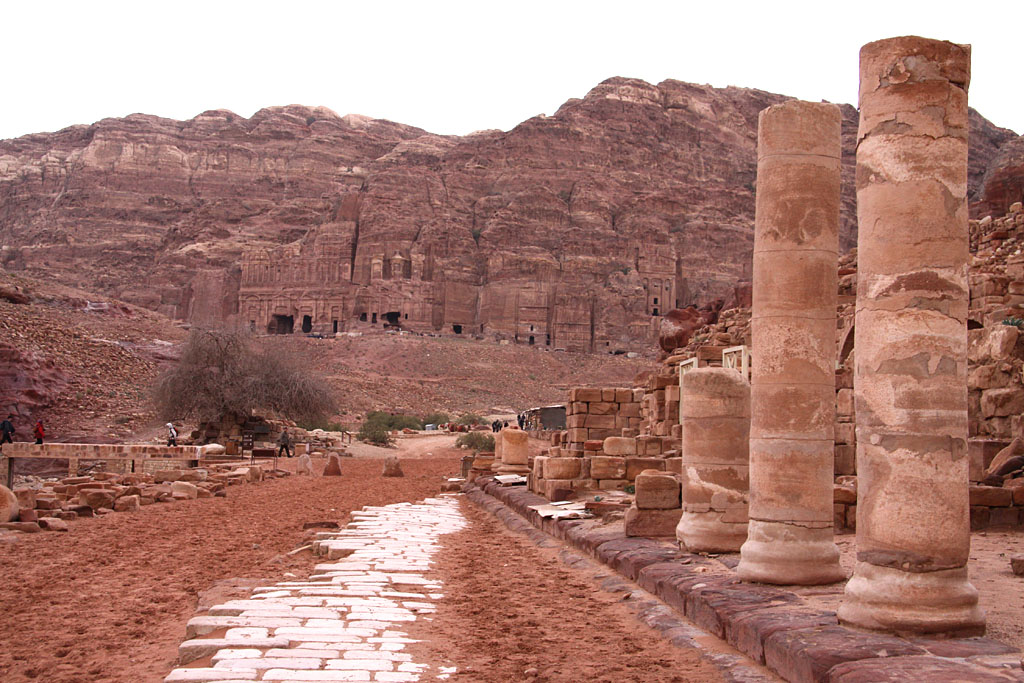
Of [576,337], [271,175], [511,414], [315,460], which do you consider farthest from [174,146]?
[315,460]

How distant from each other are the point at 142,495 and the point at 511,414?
144ft

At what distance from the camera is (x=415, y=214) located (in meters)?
105

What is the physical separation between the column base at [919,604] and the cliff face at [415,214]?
280ft

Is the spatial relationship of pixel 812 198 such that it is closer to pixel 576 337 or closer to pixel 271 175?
pixel 576 337

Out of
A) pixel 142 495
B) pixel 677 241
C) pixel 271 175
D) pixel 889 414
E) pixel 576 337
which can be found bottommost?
pixel 142 495

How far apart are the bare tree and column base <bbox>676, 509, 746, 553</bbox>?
2805 centimetres

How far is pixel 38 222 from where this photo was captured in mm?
124125

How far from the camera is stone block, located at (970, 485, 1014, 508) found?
402 inches

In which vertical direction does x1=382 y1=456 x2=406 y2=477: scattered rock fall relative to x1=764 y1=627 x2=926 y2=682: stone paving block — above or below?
above

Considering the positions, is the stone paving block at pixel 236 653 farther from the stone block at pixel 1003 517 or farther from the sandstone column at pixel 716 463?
the stone block at pixel 1003 517

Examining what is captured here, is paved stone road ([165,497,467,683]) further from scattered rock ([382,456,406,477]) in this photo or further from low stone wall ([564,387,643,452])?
scattered rock ([382,456,406,477])

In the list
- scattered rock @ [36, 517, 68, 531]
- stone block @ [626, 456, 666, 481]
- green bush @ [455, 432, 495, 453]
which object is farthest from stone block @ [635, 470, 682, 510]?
green bush @ [455, 432, 495, 453]

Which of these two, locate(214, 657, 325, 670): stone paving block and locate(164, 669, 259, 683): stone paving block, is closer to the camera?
locate(164, 669, 259, 683): stone paving block

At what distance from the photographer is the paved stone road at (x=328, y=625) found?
18.8 ft
